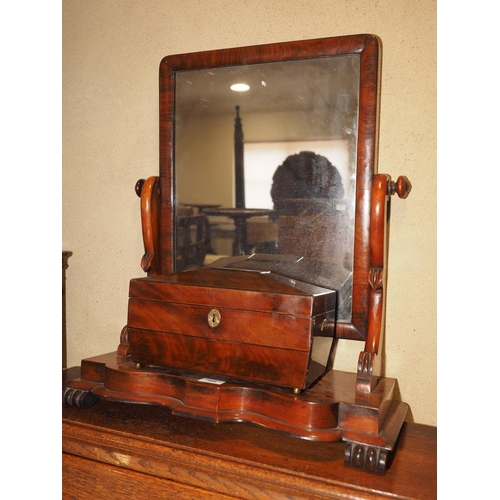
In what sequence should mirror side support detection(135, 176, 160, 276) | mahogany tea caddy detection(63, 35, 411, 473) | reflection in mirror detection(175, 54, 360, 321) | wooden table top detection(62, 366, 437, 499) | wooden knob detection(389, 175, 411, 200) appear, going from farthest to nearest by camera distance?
mirror side support detection(135, 176, 160, 276), reflection in mirror detection(175, 54, 360, 321), wooden knob detection(389, 175, 411, 200), mahogany tea caddy detection(63, 35, 411, 473), wooden table top detection(62, 366, 437, 499)

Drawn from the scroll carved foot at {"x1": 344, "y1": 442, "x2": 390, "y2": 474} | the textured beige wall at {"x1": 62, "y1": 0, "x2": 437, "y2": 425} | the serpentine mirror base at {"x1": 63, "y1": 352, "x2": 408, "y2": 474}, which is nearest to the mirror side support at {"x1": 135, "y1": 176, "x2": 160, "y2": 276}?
the textured beige wall at {"x1": 62, "y1": 0, "x2": 437, "y2": 425}

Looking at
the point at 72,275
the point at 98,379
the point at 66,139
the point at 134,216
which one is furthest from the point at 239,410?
the point at 66,139

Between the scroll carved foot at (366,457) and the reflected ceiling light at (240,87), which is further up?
the reflected ceiling light at (240,87)

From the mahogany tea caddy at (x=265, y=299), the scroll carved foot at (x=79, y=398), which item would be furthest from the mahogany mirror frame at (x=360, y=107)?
the scroll carved foot at (x=79, y=398)

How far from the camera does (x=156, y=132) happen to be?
1.40m

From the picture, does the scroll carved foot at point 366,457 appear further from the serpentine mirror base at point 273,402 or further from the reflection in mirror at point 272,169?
the reflection in mirror at point 272,169

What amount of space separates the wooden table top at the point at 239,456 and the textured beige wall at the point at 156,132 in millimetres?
264

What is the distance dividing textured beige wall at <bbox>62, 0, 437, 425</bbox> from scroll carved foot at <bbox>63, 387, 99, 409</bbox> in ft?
1.36

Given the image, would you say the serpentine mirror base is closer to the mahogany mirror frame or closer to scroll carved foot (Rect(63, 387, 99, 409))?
scroll carved foot (Rect(63, 387, 99, 409))

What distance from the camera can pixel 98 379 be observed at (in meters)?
1.10

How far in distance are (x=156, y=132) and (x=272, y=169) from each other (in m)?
0.40

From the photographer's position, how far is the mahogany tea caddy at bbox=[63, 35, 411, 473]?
895 millimetres

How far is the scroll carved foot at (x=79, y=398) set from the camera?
1.06 metres
